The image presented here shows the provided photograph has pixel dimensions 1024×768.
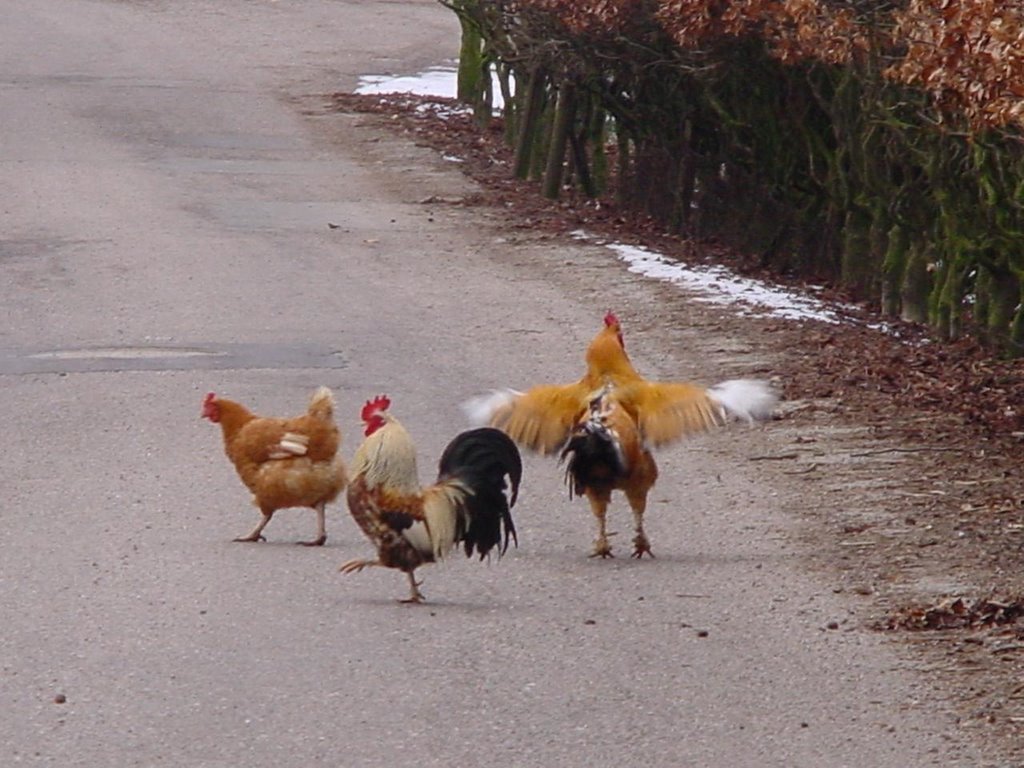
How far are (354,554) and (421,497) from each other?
1.05 m

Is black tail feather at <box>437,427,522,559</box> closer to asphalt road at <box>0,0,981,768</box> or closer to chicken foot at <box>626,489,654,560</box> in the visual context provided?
asphalt road at <box>0,0,981,768</box>

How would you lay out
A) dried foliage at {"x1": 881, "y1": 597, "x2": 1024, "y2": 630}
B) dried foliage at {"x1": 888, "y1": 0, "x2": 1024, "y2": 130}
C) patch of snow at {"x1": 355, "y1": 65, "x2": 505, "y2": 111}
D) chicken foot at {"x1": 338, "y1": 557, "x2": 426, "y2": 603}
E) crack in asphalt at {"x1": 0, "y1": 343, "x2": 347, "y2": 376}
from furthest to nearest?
patch of snow at {"x1": 355, "y1": 65, "x2": 505, "y2": 111} < crack in asphalt at {"x1": 0, "y1": 343, "x2": 347, "y2": 376} < chicken foot at {"x1": 338, "y1": 557, "x2": 426, "y2": 603} < dried foliage at {"x1": 881, "y1": 597, "x2": 1024, "y2": 630} < dried foliage at {"x1": 888, "y1": 0, "x2": 1024, "y2": 130}

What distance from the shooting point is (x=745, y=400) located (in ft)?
29.7

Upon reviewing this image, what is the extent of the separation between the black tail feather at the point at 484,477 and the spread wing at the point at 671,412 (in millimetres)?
841

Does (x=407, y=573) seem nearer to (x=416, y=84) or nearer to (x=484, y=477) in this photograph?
(x=484, y=477)

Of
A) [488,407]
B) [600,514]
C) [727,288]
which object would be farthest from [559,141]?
[600,514]

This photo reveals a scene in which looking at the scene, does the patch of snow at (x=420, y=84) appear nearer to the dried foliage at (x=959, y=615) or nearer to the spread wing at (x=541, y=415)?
the spread wing at (x=541, y=415)

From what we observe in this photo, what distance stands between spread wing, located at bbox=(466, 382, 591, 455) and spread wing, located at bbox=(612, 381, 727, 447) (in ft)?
0.80

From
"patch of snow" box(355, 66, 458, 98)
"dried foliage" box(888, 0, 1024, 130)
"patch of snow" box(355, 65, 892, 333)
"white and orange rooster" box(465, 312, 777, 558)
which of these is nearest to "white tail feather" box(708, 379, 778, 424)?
"white and orange rooster" box(465, 312, 777, 558)

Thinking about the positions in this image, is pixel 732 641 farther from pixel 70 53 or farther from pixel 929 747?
pixel 70 53

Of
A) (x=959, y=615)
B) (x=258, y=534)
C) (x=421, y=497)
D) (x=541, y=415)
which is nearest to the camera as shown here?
(x=959, y=615)

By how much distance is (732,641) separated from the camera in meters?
7.79

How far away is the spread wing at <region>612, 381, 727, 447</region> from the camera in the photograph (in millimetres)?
9172

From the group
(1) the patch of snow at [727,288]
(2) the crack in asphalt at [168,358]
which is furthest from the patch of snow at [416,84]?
(2) the crack in asphalt at [168,358]
